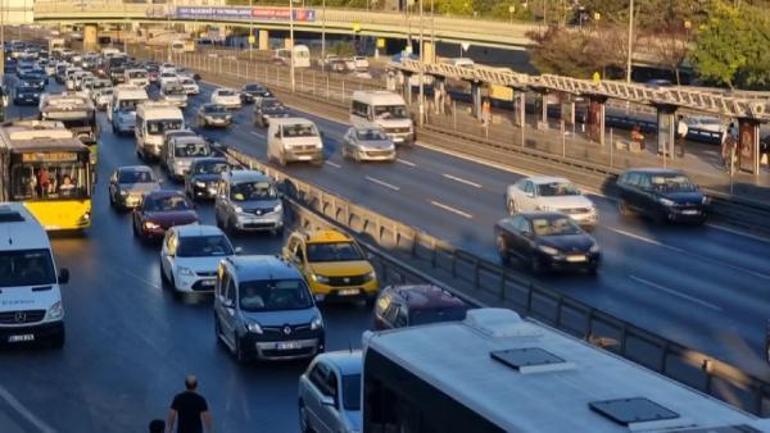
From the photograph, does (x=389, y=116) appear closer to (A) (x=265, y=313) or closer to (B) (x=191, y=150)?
(B) (x=191, y=150)

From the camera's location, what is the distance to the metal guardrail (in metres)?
20.4

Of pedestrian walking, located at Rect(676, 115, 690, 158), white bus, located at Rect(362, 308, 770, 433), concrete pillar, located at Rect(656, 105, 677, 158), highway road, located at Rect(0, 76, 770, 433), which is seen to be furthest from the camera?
pedestrian walking, located at Rect(676, 115, 690, 158)

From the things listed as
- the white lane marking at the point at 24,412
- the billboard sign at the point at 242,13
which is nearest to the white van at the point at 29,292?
the white lane marking at the point at 24,412

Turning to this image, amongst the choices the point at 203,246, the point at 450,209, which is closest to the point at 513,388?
the point at 203,246

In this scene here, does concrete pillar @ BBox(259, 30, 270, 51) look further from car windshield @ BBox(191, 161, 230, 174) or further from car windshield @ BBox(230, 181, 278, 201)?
car windshield @ BBox(230, 181, 278, 201)

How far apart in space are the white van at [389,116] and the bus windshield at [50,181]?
2556 cm

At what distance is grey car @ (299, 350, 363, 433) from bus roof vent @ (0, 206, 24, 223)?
32.6 feet

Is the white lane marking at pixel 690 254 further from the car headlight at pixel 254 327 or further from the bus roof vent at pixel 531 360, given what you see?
the bus roof vent at pixel 531 360

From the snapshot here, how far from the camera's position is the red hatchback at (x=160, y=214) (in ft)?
123

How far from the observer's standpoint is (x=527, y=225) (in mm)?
34062

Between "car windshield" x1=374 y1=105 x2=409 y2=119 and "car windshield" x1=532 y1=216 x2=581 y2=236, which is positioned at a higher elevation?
"car windshield" x1=532 y1=216 x2=581 y2=236

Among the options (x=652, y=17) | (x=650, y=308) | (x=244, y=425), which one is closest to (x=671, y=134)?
(x=650, y=308)

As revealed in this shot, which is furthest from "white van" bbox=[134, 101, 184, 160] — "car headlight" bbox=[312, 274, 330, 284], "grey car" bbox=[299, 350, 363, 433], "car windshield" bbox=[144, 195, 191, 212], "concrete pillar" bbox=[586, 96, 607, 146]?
"grey car" bbox=[299, 350, 363, 433]

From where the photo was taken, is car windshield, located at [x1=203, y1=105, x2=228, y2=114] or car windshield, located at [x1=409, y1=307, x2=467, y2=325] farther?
car windshield, located at [x1=203, y1=105, x2=228, y2=114]
